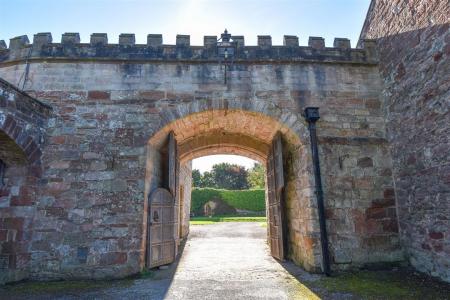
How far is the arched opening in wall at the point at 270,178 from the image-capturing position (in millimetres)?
5410

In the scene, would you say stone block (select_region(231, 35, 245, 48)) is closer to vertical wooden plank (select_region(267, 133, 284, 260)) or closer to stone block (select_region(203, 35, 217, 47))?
stone block (select_region(203, 35, 217, 47))

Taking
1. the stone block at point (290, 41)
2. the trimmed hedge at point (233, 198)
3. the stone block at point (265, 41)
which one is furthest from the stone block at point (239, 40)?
the trimmed hedge at point (233, 198)

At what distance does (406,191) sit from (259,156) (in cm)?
378

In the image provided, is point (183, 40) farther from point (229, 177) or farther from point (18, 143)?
point (229, 177)

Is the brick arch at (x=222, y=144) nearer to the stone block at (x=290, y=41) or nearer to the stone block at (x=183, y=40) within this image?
the stone block at (x=183, y=40)

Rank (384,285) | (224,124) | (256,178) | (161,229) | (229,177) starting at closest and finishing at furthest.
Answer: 1. (384,285)
2. (161,229)
3. (224,124)
4. (256,178)
5. (229,177)

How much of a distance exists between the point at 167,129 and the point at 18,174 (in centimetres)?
282

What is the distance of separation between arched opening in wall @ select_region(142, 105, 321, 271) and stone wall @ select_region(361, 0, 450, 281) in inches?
66.4

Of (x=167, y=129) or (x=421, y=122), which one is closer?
(x=421, y=122)

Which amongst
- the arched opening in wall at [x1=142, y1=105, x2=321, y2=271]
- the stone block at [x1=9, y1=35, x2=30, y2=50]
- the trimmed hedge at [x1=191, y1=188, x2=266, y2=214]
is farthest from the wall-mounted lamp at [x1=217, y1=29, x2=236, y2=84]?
the trimmed hedge at [x1=191, y1=188, x2=266, y2=214]

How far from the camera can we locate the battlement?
5.85 meters

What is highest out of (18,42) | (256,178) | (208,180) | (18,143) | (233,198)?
(18,42)

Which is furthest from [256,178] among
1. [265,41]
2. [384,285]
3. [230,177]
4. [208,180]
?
[384,285]

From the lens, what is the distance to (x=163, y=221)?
229 inches
